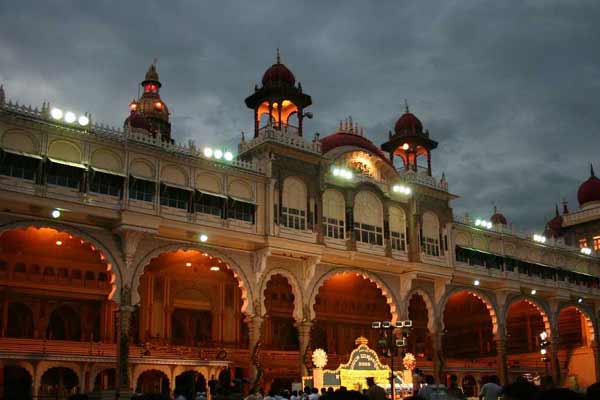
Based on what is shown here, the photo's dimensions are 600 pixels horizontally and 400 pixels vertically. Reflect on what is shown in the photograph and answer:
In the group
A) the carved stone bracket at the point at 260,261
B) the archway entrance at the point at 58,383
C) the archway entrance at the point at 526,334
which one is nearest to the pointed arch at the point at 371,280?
the carved stone bracket at the point at 260,261

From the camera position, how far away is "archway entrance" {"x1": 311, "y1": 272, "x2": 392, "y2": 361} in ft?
129

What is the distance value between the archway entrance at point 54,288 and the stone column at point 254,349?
237 inches

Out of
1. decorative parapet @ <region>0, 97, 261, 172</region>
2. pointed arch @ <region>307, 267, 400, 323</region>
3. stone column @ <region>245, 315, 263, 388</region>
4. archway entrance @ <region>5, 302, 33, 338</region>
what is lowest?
stone column @ <region>245, 315, 263, 388</region>

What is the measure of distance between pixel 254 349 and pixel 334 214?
24.5ft

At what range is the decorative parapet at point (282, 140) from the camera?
102 ft

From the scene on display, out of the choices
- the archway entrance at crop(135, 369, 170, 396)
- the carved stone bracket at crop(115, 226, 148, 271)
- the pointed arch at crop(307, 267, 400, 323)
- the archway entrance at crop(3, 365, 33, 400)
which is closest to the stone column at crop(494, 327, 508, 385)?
the pointed arch at crop(307, 267, 400, 323)

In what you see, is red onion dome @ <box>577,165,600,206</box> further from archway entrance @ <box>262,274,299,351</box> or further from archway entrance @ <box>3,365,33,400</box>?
archway entrance @ <box>3,365,33,400</box>

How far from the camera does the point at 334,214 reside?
3259 centimetres

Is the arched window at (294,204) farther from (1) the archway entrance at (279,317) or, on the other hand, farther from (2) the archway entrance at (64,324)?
(2) the archway entrance at (64,324)

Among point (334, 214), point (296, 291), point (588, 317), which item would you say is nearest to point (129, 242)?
point (296, 291)

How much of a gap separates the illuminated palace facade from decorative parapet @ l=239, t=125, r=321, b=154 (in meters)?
0.08

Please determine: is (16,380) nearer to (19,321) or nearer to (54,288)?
(19,321)

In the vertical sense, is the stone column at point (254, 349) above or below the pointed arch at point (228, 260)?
below

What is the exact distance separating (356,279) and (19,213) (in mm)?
20449
